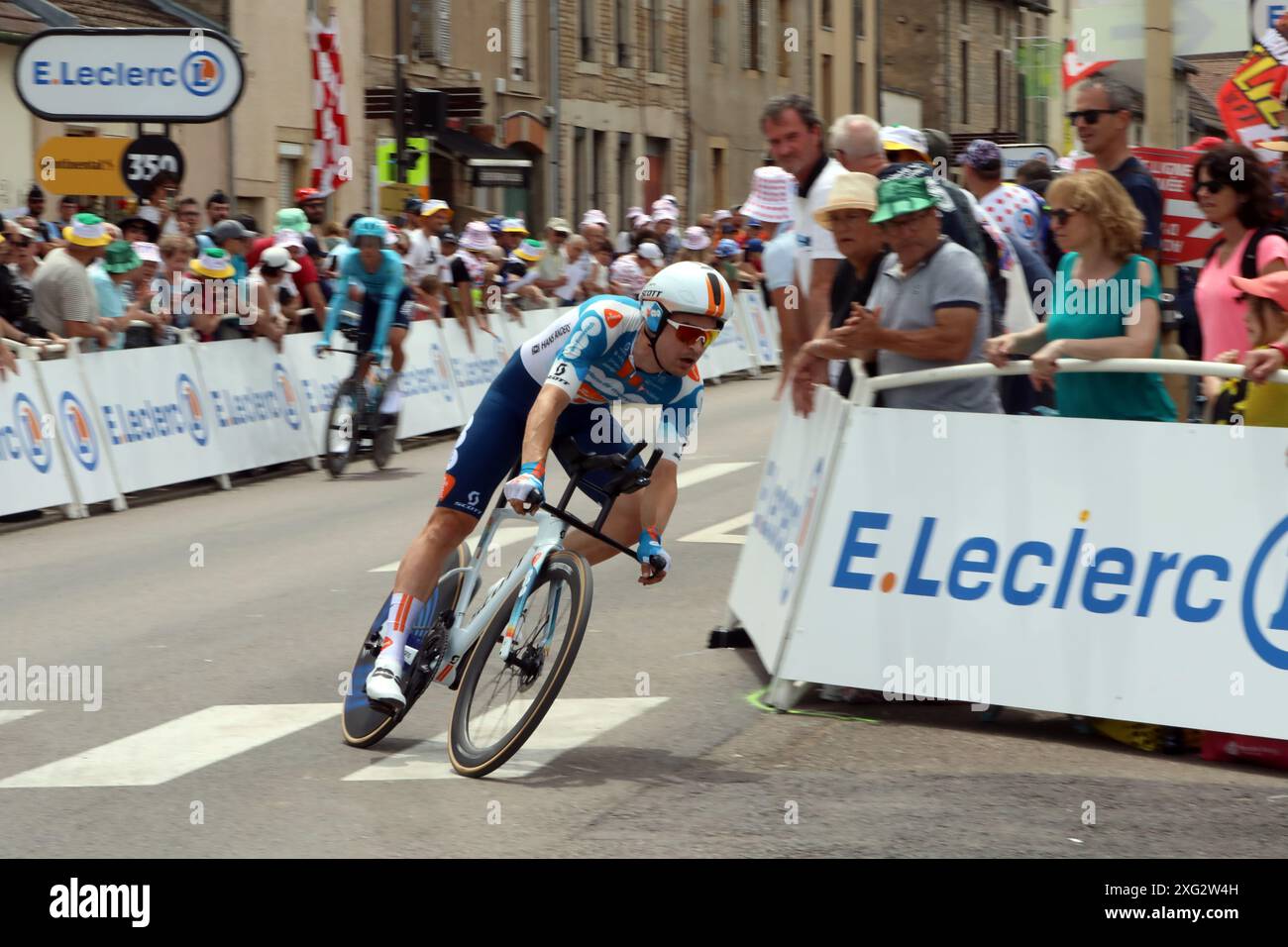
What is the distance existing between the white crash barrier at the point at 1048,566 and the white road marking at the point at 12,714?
9.72ft

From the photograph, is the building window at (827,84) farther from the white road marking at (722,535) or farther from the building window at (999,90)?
the white road marking at (722,535)

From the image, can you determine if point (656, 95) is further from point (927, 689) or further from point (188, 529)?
point (927, 689)

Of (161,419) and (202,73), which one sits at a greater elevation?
(202,73)

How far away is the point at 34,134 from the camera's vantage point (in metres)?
26.8

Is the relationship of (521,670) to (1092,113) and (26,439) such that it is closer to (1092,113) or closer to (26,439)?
(1092,113)

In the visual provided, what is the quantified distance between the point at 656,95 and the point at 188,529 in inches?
1510

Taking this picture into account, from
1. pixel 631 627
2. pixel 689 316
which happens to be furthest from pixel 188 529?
pixel 689 316

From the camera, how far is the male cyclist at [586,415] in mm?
6789

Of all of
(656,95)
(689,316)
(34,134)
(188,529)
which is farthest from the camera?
(656,95)

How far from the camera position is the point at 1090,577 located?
23.9 feet

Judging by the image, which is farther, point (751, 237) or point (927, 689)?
point (751, 237)

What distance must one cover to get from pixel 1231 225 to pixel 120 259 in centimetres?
1013

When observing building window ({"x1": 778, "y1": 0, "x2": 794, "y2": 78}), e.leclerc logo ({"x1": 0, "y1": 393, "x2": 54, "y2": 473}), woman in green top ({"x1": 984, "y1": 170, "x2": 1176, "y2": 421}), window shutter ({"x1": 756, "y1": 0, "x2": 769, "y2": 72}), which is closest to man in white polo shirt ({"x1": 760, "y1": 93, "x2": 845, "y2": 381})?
woman in green top ({"x1": 984, "y1": 170, "x2": 1176, "y2": 421})
